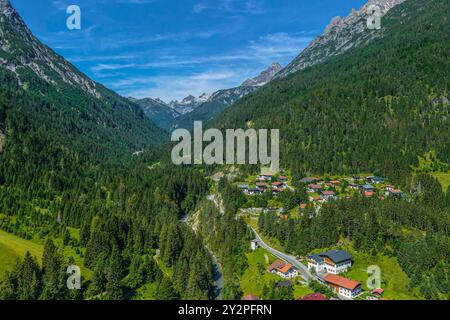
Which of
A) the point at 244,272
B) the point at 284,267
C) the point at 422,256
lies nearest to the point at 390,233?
A: the point at 422,256

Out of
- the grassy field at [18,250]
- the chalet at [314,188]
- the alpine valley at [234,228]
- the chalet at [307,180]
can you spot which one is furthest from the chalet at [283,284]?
the chalet at [307,180]

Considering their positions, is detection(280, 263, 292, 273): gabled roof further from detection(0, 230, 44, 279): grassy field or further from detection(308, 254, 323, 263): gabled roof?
detection(0, 230, 44, 279): grassy field

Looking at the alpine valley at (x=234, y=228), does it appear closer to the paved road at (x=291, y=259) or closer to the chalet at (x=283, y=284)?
the paved road at (x=291, y=259)

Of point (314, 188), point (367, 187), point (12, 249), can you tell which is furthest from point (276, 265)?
point (367, 187)

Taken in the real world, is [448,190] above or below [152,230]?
above

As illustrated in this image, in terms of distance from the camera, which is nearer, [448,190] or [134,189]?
[448,190]
